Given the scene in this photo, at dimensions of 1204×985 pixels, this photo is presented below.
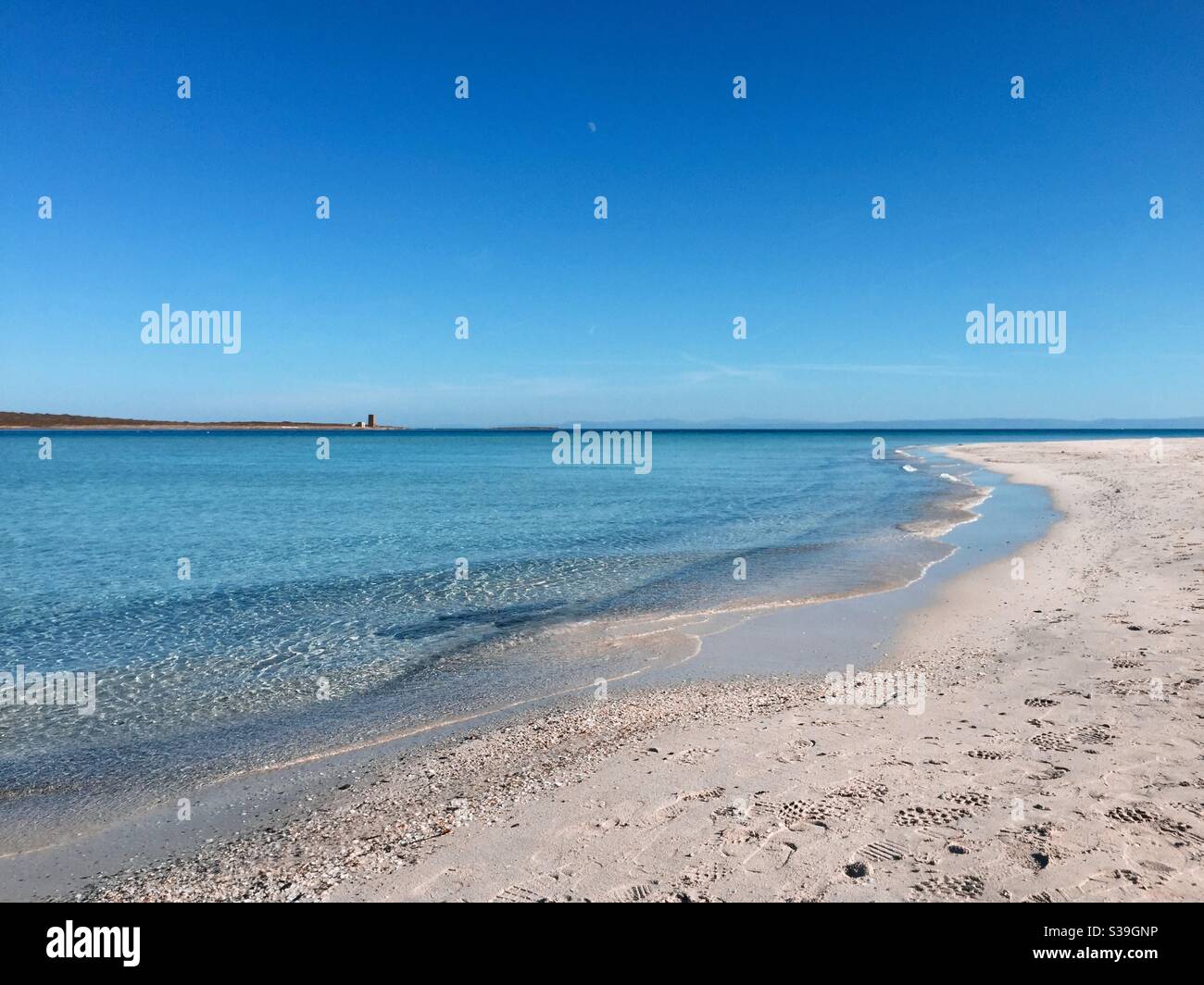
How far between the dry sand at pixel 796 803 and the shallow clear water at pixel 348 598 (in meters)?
2.08

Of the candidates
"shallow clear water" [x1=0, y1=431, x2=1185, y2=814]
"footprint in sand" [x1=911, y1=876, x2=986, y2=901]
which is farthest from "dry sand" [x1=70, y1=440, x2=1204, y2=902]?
"shallow clear water" [x1=0, y1=431, x2=1185, y2=814]

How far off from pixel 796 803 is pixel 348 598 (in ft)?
37.4

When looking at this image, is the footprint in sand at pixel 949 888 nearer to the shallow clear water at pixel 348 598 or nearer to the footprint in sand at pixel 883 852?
A: the footprint in sand at pixel 883 852

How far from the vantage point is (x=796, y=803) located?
5.55 m

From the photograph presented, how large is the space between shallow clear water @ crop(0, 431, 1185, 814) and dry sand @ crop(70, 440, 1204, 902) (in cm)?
208

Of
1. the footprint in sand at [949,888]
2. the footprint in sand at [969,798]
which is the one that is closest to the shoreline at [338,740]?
the footprint in sand at [969,798]

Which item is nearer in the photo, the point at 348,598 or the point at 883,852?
the point at 883,852

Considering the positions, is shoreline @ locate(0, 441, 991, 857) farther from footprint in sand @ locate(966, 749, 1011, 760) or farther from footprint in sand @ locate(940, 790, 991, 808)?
footprint in sand @ locate(940, 790, 991, 808)

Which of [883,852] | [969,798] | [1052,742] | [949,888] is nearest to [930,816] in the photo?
[969,798]

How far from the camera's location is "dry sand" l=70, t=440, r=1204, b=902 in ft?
15.1

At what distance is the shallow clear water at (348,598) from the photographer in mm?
8320

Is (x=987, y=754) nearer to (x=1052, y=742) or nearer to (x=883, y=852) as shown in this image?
(x=1052, y=742)

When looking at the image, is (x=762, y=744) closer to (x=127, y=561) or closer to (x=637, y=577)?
(x=637, y=577)
